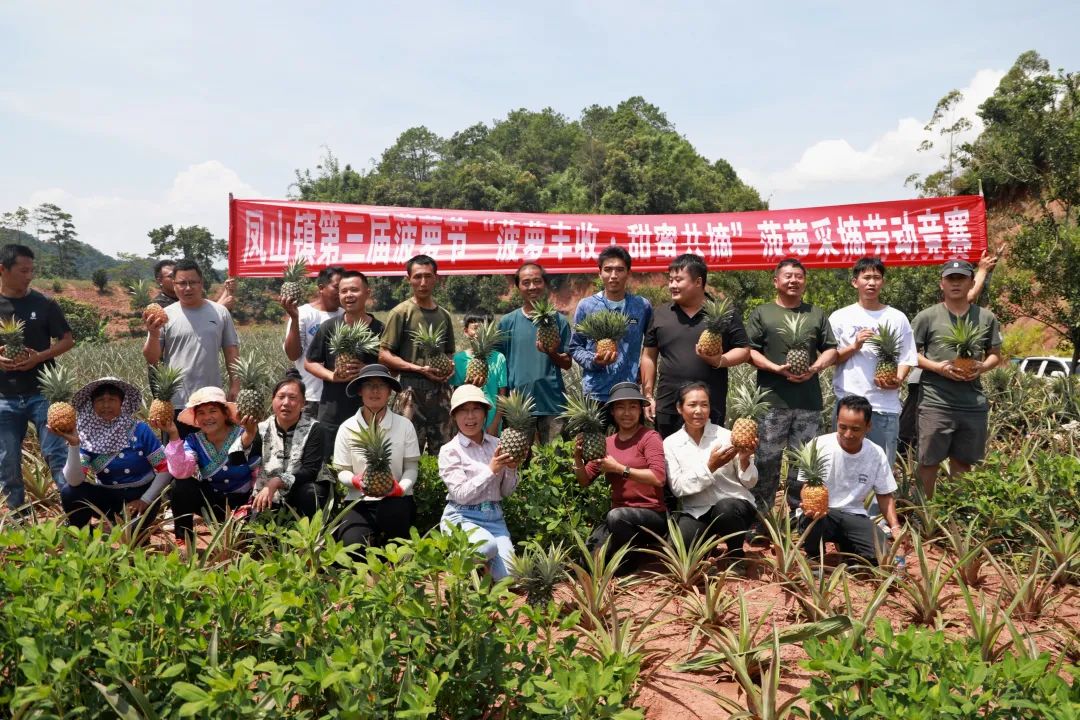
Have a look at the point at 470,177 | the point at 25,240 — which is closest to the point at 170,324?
the point at 470,177

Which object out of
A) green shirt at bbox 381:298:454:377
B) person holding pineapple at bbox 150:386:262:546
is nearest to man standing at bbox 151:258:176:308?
person holding pineapple at bbox 150:386:262:546

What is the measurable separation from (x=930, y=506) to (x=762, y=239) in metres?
4.68

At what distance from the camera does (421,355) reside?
6094 millimetres

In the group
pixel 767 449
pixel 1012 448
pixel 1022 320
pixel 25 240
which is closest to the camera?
pixel 767 449

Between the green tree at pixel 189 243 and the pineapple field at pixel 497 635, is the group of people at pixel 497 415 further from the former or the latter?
the green tree at pixel 189 243

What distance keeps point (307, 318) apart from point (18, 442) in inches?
98.1

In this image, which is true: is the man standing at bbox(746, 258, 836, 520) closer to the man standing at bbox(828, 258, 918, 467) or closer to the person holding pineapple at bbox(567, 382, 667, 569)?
the man standing at bbox(828, 258, 918, 467)

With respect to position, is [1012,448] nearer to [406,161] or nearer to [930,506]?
[930,506]

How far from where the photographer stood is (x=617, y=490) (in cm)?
540

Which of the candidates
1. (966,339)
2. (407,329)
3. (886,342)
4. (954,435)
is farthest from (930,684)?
(407,329)

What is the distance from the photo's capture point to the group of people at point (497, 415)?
5215mm

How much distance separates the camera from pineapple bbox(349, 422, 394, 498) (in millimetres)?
4867

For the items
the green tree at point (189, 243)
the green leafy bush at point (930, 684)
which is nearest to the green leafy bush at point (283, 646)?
the green leafy bush at point (930, 684)

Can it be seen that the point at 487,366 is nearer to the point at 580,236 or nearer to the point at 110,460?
the point at 110,460
